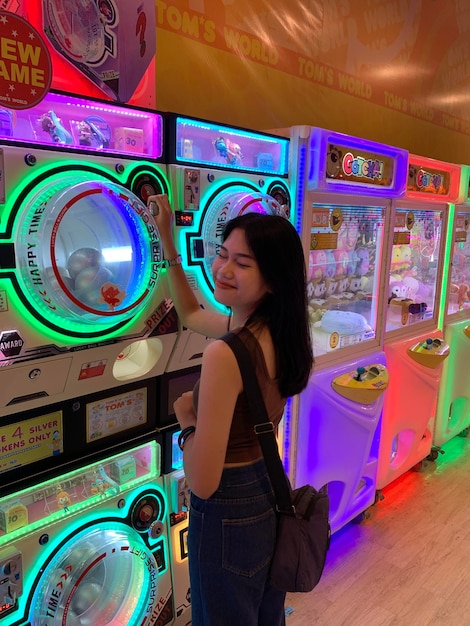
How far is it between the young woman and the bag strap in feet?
0.07

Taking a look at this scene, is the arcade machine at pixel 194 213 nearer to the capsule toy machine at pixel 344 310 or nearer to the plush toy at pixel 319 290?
the capsule toy machine at pixel 344 310

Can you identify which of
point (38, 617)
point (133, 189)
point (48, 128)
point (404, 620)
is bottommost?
point (404, 620)

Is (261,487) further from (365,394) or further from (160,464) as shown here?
(365,394)

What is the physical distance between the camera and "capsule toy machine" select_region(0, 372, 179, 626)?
1497 mm

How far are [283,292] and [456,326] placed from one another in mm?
2839

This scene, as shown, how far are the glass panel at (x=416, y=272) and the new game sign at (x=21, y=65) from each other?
2.50 metres

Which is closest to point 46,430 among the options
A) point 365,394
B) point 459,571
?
point 365,394

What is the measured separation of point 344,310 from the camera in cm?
308

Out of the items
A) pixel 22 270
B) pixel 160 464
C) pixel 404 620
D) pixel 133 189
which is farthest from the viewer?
pixel 404 620

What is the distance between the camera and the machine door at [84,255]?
1369 mm

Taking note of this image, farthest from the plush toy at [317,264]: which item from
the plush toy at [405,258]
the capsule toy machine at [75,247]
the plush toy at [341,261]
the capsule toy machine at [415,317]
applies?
the capsule toy machine at [75,247]

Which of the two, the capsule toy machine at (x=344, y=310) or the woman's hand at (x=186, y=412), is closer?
the woman's hand at (x=186, y=412)

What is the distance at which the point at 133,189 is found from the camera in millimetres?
1646

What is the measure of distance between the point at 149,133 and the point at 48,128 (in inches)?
13.5
